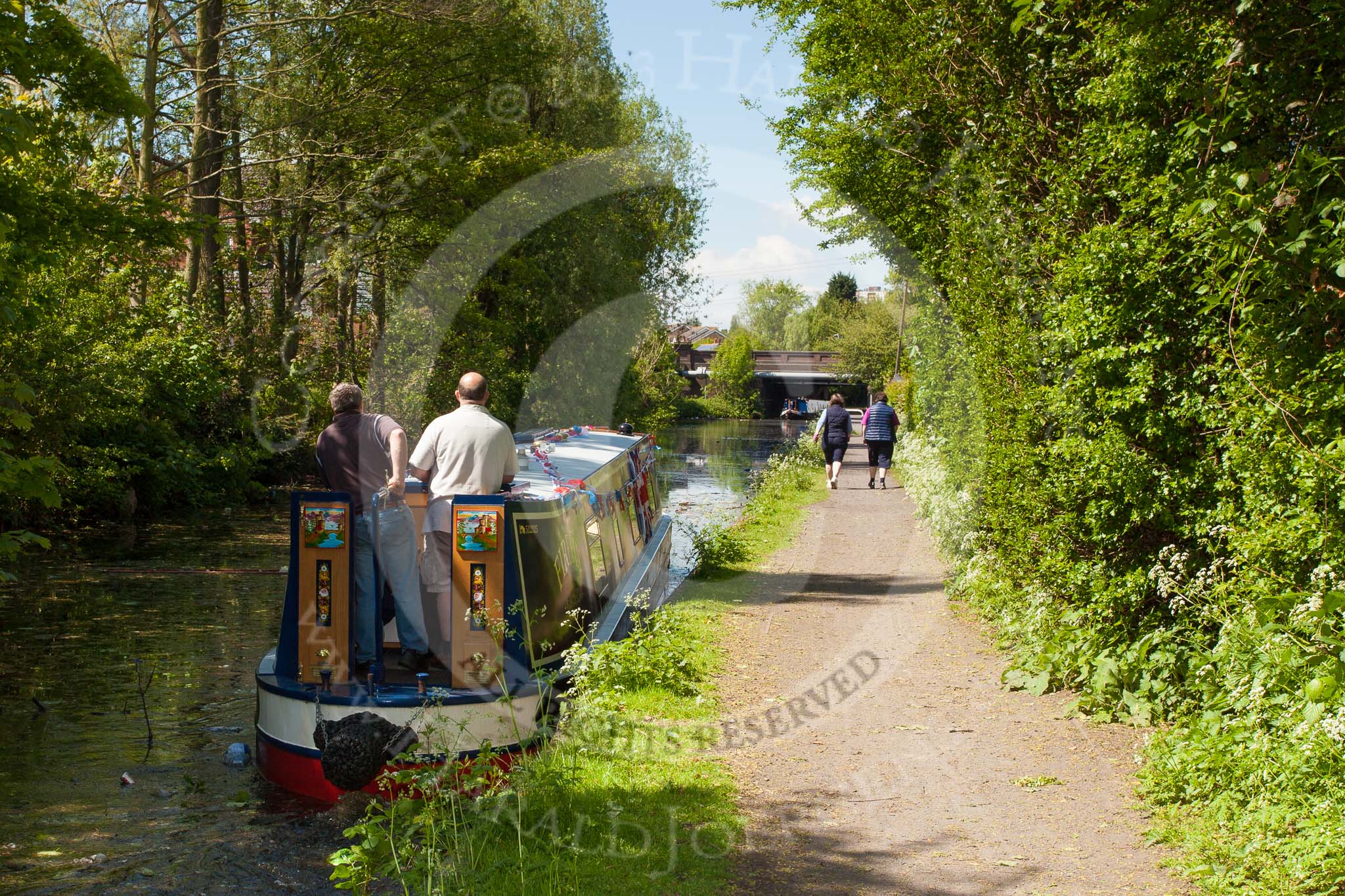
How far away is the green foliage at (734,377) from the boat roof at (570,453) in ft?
179

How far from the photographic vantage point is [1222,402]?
503 cm

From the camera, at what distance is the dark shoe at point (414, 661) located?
642cm

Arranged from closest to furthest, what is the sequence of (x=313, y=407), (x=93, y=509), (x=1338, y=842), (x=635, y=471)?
(x=1338, y=842)
(x=635, y=471)
(x=93, y=509)
(x=313, y=407)

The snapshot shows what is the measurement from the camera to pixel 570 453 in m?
10.1

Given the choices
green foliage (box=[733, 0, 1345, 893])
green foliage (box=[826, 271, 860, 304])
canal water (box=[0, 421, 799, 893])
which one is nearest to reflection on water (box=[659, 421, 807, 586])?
canal water (box=[0, 421, 799, 893])

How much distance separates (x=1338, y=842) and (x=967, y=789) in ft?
5.51

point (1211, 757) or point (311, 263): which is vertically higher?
point (311, 263)

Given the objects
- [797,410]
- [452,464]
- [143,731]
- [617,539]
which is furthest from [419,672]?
[797,410]

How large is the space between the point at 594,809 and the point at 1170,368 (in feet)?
10.8

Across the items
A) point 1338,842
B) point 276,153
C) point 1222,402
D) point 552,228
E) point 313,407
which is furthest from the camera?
point 552,228

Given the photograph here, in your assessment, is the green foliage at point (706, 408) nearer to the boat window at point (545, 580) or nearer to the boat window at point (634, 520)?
the boat window at point (634, 520)

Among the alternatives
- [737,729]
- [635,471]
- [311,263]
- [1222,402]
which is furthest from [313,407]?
[1222,402]

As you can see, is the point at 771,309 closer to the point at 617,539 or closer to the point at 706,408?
the point at 706,408

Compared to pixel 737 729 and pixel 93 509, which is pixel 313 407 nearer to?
pixel 93 509
